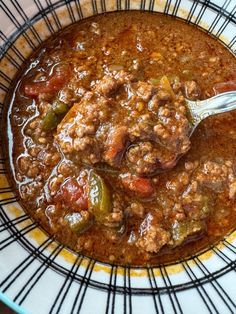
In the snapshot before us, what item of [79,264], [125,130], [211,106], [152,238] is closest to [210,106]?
[211,106]

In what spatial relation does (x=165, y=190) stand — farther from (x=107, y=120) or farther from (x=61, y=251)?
(x=61, y=251)

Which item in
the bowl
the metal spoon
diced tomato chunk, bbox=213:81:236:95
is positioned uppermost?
diced tomato chunk, bbox=213:81:236:95

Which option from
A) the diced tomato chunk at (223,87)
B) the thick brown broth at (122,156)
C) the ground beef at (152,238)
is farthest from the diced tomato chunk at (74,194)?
the diced tomato chunk at (223,87)

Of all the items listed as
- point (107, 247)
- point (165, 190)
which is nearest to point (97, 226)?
point (107, 247)

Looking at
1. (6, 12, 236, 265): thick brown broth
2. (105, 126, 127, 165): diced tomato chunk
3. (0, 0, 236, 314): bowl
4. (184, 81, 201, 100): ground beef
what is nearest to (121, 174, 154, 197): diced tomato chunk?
(6, 12, 236, 265): thick brown broth

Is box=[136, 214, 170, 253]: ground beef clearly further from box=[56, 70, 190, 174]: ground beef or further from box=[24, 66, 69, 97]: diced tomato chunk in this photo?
box=[24, 66, 69, 97]: diced tomato chunk

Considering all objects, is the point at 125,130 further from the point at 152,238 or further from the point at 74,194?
the point at 152,238
